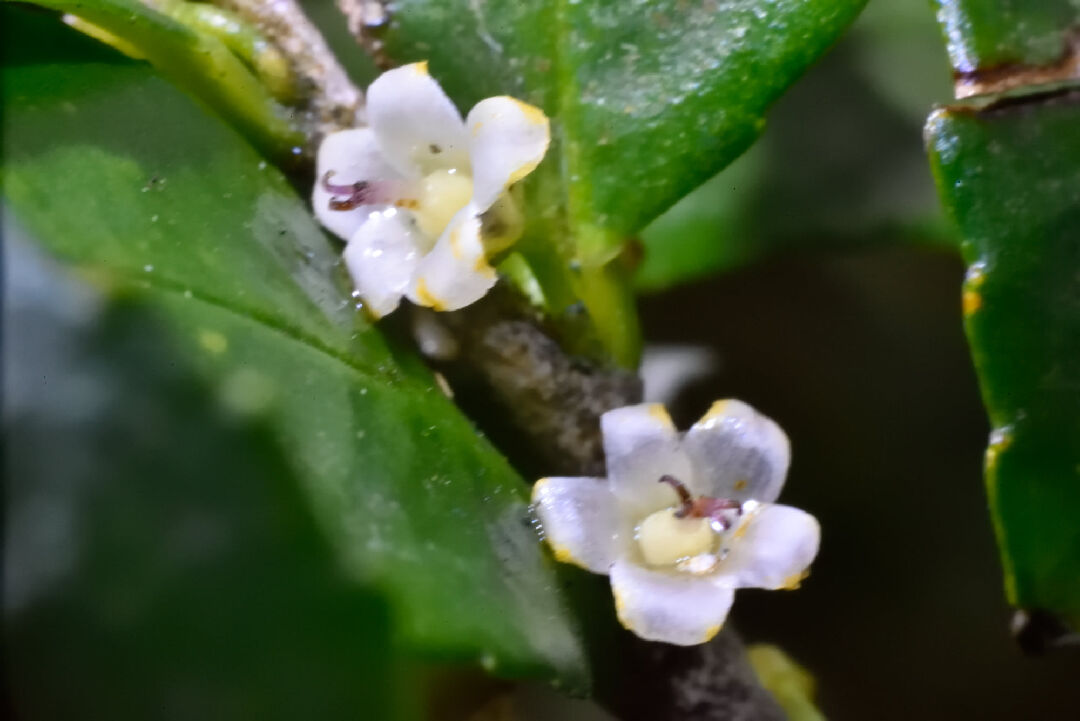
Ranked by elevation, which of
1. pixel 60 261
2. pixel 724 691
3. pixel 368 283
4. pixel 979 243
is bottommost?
pixel 724 691

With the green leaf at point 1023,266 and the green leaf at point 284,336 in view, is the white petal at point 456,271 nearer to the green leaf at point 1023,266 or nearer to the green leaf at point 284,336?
the green leaf at point 284,336

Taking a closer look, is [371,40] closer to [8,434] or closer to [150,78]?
[150,78]

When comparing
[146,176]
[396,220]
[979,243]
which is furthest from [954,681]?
[146,176]

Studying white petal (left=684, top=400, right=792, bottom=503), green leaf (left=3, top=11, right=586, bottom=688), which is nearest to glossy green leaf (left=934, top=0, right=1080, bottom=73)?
white petal (left=684, top=400, right=792, bottom=503)

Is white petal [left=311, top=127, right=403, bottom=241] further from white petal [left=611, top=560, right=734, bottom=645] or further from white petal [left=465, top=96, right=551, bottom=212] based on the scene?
white petal [left=611, top=560, right=734, bottom=645]

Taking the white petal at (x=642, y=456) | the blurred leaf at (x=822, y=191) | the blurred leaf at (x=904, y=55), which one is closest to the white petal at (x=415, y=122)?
the white petal at (x=642, y=456)

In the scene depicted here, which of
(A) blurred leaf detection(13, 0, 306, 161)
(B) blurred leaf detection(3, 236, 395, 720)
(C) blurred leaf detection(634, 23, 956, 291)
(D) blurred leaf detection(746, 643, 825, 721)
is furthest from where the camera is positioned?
(C) blurred leaf detection(634, 23, 956, 291)
